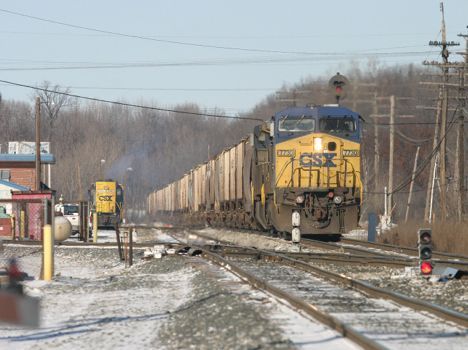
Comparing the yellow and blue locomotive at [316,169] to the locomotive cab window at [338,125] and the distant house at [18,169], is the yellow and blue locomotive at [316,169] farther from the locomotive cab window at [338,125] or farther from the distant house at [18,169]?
the distant house at [18,169]

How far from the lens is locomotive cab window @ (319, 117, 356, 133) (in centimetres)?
2517

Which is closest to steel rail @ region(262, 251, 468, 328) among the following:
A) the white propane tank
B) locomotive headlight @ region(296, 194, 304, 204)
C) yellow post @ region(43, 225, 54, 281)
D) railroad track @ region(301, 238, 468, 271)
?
railroad track @ region(301, 238, 468, 271)

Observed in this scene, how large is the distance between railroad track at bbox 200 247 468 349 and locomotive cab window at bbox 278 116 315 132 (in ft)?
30.4

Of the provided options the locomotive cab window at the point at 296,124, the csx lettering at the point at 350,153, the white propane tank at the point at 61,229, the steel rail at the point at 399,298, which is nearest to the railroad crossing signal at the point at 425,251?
the steel rail at the point at 399,298

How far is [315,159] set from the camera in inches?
982

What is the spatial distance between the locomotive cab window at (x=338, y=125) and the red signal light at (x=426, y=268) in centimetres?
1151

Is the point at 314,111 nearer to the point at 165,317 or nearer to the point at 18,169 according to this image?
the point at 165,317

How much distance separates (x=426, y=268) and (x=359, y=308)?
13.5 ft

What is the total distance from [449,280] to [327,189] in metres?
11.1

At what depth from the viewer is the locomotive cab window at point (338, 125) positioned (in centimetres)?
2517

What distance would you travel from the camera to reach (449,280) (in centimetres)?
1391

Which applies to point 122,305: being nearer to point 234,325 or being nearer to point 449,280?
point 234,325

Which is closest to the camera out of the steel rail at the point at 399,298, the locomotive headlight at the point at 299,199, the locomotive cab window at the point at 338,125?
the steel rail at the point at 399,298

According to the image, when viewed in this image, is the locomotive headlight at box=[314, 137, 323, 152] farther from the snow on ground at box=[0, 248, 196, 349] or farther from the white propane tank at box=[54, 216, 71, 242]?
the white propane tank at box=[54, 216, 71, 242]
